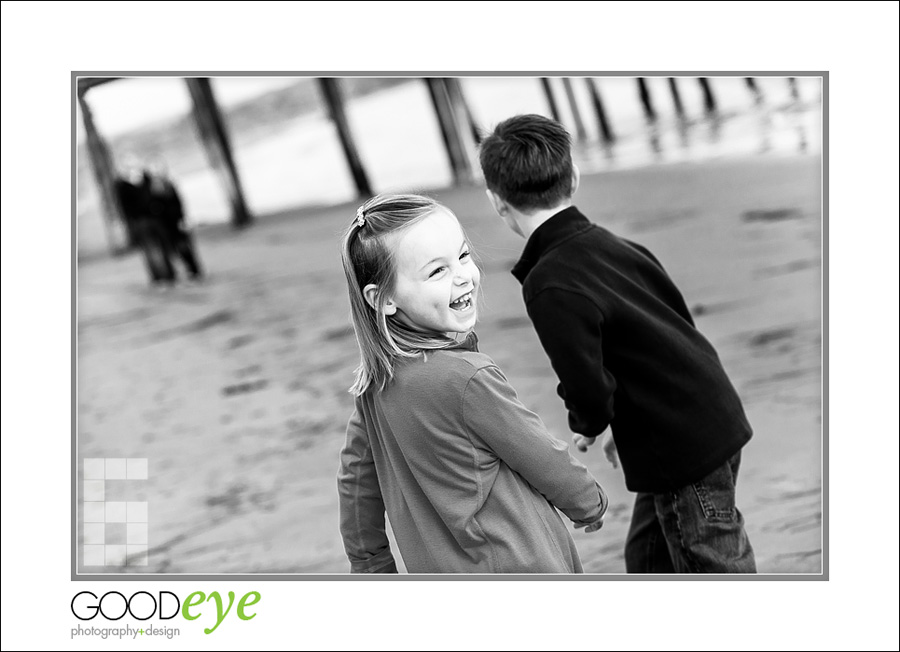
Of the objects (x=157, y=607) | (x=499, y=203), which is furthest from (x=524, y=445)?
(x=157, y=607)

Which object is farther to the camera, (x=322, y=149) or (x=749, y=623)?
(x=322, y=149)

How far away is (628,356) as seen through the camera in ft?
6.17

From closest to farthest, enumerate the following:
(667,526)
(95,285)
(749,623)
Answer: (667,526) → (749,623) → (95,285)

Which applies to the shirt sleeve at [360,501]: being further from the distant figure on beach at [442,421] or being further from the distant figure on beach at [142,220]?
the distant figure on beach at [142,220]

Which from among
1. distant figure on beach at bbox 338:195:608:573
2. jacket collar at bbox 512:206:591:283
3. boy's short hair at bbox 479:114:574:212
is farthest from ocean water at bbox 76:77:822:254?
distant figure on beach at bbox 338:195:608:573

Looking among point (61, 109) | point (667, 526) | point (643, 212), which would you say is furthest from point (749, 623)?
point (61, 109)

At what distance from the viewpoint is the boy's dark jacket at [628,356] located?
182cm

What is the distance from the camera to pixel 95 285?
9.23 feet

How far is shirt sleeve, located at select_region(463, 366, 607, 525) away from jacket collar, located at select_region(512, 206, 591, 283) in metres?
0.37

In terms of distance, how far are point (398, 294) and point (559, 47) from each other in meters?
1.12

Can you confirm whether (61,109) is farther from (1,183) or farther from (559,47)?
(559,47)

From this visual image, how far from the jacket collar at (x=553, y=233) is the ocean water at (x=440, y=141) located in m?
0.65

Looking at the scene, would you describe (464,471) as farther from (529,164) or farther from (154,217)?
(154,217)

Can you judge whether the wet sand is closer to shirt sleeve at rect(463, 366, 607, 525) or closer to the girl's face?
shirt sleeve at rect(463, 366, 607, 525)
